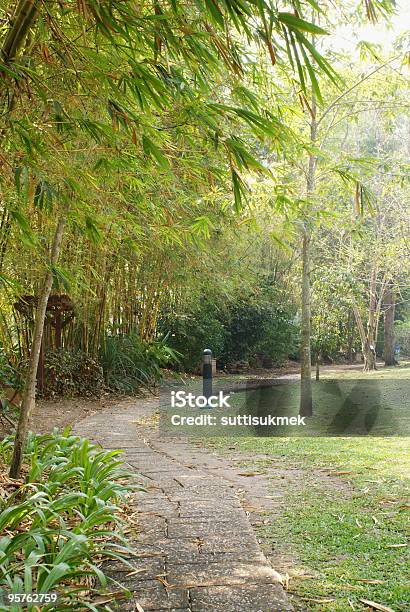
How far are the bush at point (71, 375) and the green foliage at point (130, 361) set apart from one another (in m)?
0.24

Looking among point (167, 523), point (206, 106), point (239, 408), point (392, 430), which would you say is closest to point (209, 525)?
point (167, 523)

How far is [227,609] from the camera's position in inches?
66.8

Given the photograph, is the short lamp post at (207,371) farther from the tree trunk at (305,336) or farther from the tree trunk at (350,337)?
the tree trunk at (350,337)

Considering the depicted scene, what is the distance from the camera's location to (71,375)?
703cm

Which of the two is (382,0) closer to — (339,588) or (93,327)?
(339,588)

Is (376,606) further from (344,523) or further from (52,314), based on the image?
(52,314)

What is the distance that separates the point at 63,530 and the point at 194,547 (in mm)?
485

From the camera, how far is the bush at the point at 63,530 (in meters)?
1.74

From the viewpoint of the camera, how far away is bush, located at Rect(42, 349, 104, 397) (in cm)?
687

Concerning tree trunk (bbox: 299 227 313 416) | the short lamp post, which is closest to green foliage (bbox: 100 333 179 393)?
the short lamp post

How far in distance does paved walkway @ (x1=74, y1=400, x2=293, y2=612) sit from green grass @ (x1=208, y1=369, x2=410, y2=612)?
0.16 metres

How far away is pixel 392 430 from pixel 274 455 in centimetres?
205

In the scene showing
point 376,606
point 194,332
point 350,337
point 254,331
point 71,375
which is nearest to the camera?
point 376,606

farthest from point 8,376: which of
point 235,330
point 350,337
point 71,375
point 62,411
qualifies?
point 350,337
